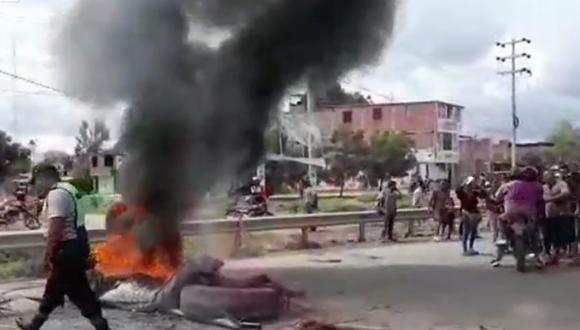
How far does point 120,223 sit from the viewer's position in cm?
1092

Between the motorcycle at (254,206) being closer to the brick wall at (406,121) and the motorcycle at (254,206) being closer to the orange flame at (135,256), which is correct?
the orange flame at (135,256)

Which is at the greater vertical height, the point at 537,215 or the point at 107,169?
the point at 107,169

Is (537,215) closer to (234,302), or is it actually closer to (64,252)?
(234,302)

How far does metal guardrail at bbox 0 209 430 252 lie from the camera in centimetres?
1291

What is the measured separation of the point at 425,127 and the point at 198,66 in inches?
1641

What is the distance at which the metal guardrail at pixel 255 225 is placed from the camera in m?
12.9

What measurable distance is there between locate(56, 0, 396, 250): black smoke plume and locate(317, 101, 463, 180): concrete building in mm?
36765

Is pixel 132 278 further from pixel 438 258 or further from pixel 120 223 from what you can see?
pixel 438 258

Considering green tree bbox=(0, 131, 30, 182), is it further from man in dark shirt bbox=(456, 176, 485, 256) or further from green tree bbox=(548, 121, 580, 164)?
green tree bbox=(548, 121, 580, 164)

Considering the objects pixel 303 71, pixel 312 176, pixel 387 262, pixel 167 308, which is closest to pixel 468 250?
pixel 387 262

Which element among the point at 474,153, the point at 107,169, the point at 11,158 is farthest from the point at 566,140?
the point at 107,169

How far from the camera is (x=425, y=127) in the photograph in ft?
170

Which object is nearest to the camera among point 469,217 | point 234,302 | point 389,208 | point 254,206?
point 234,302

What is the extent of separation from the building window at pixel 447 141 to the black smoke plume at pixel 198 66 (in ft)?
135
